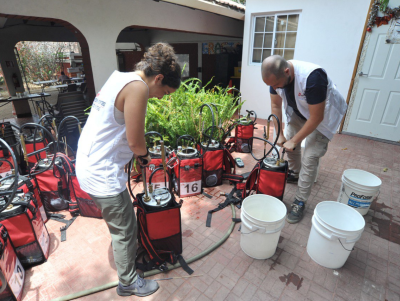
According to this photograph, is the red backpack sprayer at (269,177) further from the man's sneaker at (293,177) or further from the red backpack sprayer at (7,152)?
the red backpack sprayer at (7,152)

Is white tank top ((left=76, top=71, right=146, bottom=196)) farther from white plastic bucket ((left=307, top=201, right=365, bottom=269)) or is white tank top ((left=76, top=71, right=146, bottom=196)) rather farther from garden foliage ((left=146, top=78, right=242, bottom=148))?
garden foliage ((left=146, top=78, right=242, bottom=148))

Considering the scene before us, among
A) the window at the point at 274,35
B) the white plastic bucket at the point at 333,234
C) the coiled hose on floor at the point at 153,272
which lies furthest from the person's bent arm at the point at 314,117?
the window at the point at 274,35

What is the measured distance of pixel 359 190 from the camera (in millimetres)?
2342

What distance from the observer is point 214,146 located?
117 inches

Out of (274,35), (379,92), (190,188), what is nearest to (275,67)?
(190,188)

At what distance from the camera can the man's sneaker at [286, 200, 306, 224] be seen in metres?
2.41

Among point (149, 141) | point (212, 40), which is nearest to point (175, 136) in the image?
point (149, 141)

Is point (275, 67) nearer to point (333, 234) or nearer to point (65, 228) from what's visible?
point (333, 234)

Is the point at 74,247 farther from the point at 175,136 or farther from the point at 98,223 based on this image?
the point at 175,136

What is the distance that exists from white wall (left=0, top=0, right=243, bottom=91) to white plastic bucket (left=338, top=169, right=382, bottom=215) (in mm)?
4328

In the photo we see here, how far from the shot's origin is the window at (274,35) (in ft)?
17.4

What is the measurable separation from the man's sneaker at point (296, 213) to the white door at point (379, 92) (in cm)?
351

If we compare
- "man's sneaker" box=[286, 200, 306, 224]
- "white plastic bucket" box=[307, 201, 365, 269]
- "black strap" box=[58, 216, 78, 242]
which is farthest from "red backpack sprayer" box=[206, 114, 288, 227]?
"black strap" box=[58, 216, 78, 242]

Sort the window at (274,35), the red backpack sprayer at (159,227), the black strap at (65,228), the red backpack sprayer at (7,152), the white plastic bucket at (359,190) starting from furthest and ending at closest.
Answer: the window at (274,35), the red backpack sprayer at (7,152), the white plastic bucket at (359,190), the black strap at (65,228), the red backpack sprayer at (159,227)
